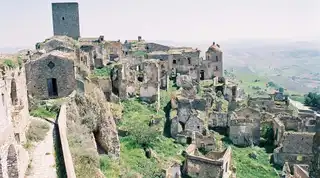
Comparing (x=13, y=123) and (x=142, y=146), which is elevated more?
(x=13, y=123)

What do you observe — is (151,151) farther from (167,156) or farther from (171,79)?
(171,79)

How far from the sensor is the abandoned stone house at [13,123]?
970 cm

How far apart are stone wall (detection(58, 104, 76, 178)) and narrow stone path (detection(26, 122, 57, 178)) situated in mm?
426

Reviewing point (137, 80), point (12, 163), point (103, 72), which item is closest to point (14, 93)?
point (12, 163)

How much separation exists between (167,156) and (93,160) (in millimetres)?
11583

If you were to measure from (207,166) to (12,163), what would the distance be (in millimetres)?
16691

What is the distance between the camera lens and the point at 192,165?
24969mm

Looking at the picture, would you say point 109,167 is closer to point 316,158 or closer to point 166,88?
point 316,158

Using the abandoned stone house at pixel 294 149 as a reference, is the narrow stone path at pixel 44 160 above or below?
above

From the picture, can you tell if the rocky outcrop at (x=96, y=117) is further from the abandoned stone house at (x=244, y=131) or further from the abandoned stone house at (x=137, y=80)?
the abandoned stone house at (x=244, y=131)

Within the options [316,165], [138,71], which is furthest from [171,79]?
[316,165]

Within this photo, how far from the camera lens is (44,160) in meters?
12.2

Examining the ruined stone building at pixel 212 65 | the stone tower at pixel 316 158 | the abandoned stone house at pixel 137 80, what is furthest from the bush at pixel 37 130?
the ruined stone building at pixel 212 65

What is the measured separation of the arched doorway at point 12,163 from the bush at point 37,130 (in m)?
3.58
